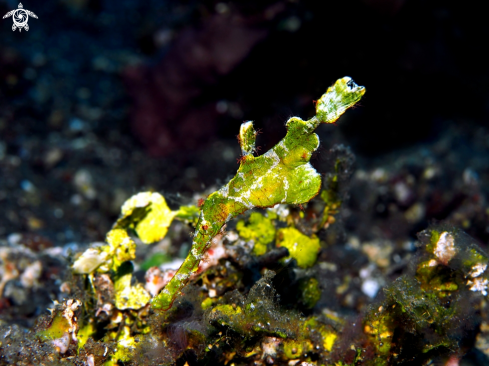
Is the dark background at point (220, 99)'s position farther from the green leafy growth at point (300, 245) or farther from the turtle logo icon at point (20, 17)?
the green leafy growth at point (300, 245)

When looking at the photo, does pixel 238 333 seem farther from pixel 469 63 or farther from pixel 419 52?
pixel 469 63

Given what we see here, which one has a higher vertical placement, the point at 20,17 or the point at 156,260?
the point at 20,17

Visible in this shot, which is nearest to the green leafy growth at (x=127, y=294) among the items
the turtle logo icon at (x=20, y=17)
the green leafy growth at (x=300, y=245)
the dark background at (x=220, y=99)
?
the green leafy growth at (x=300, y=245)

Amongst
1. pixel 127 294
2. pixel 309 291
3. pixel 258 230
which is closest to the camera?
pixel 127 294

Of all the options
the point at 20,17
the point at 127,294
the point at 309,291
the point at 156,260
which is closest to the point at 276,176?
the point at 309,291

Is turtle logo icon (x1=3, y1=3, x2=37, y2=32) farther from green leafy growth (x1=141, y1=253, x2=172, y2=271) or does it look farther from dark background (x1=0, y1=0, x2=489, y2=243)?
green leafy growth (x1=141, y1=253, x2=172, y2=271)

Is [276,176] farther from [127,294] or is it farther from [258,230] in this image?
[127,294]
